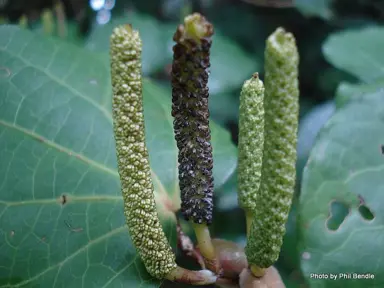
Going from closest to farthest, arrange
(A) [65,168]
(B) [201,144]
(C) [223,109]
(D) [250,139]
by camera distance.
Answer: (B) [201,144] → (D) [250,139] → (A) [65,168] → (C) [223,109]

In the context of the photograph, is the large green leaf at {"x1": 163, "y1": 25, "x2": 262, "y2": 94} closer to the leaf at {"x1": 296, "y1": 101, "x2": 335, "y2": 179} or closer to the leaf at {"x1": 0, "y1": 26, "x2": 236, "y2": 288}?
the leaf at {"x1": 296, "y1": 101, "x2": 335, "y2": 179}

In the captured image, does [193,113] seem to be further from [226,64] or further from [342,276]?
[226,64]

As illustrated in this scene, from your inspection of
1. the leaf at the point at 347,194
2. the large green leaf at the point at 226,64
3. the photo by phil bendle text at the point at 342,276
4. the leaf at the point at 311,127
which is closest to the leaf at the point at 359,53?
the leaf at the point at 311,127

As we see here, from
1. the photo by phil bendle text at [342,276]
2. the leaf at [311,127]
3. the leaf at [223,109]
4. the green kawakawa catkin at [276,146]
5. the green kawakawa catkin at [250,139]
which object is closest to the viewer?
the green kawakawa catkin at [276,146]

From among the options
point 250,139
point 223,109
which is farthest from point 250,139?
point 223,109

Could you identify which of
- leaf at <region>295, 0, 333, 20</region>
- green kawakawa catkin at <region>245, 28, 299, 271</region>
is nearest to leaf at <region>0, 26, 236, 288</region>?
green kawakawa catkin at <region>245, 28, 299, 271</region>

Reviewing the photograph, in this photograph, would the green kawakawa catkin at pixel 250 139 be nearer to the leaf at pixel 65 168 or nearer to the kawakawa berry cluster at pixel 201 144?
the kawakawa berry cluster at pixel 201 144
